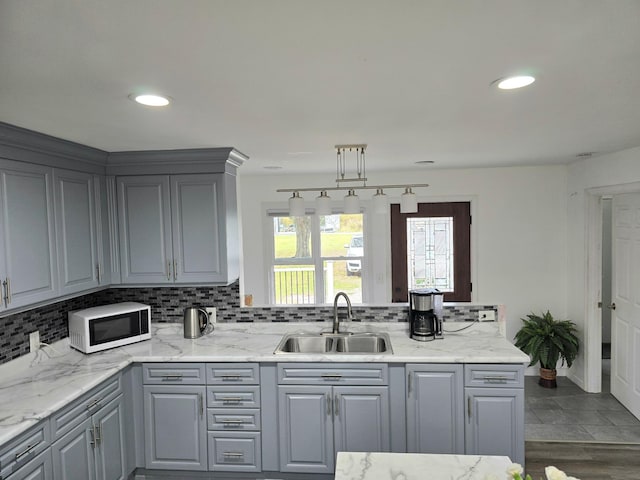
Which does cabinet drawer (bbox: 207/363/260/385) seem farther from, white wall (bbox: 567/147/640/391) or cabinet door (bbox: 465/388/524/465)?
white wall (bbox: 567/147/640/391)

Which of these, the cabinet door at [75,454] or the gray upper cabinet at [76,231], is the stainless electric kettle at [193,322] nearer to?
the gray upper cabinet at [76,231]

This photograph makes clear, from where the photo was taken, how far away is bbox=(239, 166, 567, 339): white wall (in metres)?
4.59

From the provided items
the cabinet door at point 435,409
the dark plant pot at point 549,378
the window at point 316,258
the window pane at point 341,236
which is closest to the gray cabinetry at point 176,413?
the cabinet door at point 435,409

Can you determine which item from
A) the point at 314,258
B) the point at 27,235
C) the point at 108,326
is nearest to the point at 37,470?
the point at 108,326

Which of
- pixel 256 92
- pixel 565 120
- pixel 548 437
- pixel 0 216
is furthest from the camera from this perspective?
pixel 548 437

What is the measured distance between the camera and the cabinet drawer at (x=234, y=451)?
276cm

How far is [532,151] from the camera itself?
351cm

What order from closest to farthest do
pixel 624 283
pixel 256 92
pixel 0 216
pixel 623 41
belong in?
pixel 623 41 < pixel 256 92 < pixel 0 216 < pixel 624 283

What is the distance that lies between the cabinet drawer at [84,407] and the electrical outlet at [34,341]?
0.59 meters

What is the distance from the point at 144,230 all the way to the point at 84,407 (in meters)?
1.29

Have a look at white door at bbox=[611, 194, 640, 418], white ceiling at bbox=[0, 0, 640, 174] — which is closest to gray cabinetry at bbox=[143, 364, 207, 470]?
white ceiling at bbox=[0, 0, 640, 174]

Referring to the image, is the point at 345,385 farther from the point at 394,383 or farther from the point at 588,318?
the point at 588,318

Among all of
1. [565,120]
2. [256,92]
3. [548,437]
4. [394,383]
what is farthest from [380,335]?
[256,92]

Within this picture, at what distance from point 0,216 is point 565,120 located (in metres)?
3.11
